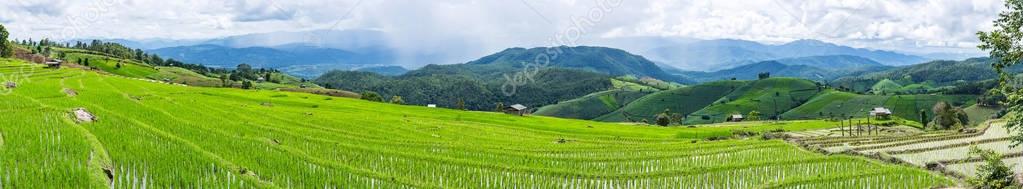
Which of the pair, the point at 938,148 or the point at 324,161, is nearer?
the point at 324,161

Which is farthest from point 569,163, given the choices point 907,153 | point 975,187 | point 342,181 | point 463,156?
point 907,153

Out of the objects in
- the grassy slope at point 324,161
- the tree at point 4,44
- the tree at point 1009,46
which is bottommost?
the grassy slope at point 324,161

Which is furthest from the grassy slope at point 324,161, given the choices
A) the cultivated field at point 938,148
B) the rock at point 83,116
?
the cultivated field at point 938,148

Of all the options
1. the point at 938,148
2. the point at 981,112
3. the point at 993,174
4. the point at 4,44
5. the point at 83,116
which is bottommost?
the point at 938,148

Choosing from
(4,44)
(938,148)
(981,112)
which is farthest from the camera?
(981,112)

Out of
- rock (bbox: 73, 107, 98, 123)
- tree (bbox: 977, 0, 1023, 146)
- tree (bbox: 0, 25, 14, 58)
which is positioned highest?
tree (bbox: 0, 25, 14, 58)

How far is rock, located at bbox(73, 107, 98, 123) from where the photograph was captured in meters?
28.2

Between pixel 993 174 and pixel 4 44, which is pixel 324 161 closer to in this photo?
pixel 993 174

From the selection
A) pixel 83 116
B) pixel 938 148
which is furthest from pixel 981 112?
pixel 83 116

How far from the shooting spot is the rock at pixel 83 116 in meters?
28.2

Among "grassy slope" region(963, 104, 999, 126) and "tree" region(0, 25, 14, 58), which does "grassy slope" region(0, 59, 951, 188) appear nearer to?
"tree" region(0, 25, 14, 58)

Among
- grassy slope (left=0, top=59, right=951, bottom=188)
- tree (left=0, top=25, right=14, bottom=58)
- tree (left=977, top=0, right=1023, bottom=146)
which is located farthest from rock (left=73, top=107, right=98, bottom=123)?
tree (left=0, top=25, right=14, bottom=58)

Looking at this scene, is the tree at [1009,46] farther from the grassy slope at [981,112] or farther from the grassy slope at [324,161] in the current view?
the grassy slope at [981,112]

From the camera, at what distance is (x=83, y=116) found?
29000 mm
